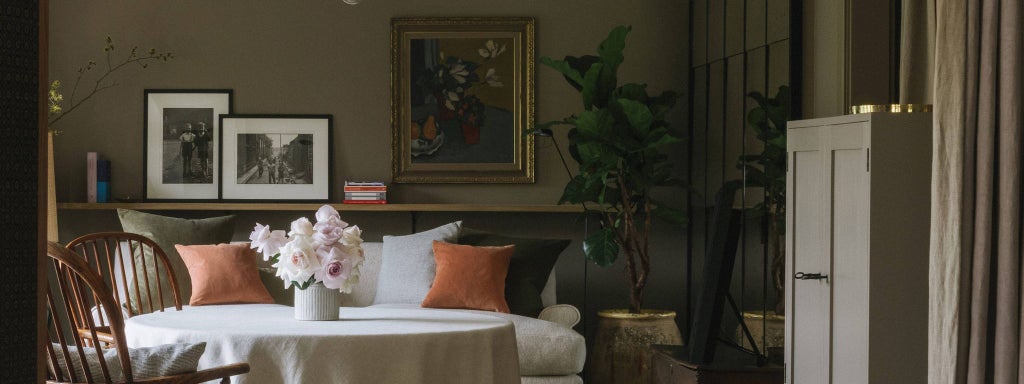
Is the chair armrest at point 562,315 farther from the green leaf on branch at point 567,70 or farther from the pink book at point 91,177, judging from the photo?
the pink book at point 91,177

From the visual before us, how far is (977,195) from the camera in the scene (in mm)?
2432

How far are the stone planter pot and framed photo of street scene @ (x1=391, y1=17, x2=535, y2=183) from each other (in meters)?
1.17

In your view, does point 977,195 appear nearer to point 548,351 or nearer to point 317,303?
point 317,303

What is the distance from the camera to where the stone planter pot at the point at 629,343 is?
5.32 metres

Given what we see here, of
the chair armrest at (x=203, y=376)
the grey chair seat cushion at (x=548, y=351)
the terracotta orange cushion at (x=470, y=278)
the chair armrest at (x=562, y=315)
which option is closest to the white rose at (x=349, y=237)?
the chair armrest at (x=203, y=376)

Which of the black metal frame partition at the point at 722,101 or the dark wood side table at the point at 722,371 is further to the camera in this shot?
the black metal frame partition at the point at 722,101

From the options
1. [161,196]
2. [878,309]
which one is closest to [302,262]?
[878,309]

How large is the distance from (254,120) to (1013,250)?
467 cm

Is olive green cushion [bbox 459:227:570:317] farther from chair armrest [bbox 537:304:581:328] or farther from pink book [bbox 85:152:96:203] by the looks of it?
pink book [bbox 85:152:96:203]

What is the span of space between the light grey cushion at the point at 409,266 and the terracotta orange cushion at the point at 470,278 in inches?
3.8

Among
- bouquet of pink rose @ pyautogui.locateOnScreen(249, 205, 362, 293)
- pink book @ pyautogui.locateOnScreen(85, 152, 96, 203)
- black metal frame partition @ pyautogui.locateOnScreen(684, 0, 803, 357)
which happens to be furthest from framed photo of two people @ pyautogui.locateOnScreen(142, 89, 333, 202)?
bouquet of pink rose @ pyautogui.locateOnScreen(249, 205, 362, 293)

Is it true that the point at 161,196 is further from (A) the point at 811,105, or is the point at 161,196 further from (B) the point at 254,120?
(A) the point at 811,105

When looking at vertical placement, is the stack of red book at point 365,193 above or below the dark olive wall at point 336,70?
below

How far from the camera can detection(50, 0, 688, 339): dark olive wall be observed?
6125 millimetres
